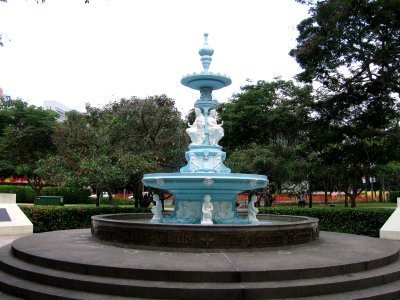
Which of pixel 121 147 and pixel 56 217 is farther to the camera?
pixel 121 147

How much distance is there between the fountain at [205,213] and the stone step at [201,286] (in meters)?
1.98

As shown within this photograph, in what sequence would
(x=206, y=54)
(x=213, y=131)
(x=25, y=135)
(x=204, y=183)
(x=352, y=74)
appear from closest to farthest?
(x=204, y=183)
(x=213, y=131)
(x=206, y=54)
(x=352, y=74)
(x=25, y=135)

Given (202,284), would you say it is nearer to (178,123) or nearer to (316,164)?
(178,123)

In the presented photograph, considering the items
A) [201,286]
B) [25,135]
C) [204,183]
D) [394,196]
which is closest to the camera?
[201,286]

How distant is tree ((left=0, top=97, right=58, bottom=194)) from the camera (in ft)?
98.9

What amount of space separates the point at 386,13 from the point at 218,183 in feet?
33.4

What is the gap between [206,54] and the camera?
1309 centimetres

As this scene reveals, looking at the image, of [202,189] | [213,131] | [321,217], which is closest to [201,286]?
[202,189]

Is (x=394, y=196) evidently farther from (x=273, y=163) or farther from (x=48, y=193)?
(x=48, y=193)

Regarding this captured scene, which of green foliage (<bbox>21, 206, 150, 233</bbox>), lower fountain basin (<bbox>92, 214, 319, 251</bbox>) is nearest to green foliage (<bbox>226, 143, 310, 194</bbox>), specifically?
green foliage (<bbox>21, 206, 150, 233</bbox>)

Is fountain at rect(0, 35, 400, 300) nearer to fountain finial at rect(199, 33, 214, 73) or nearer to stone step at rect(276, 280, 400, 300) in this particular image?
stone step at rect(276, 280, 400, 300)

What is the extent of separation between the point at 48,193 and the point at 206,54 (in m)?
31.6

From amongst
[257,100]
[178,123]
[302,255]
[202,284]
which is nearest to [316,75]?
[178,123]

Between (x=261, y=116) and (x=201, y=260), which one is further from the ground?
(x=261, y=116)
